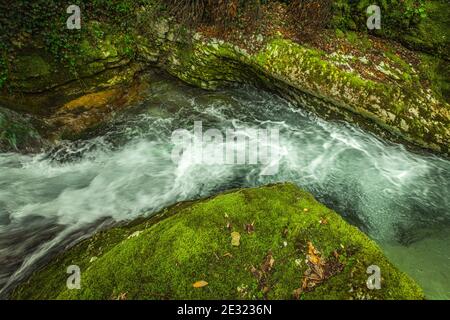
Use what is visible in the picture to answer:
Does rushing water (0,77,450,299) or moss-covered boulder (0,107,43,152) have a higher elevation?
moss-covered boulder (0,107,43,152)

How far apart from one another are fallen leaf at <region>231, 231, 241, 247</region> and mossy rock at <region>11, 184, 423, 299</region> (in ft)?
0.10

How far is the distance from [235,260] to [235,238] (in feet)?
0.75

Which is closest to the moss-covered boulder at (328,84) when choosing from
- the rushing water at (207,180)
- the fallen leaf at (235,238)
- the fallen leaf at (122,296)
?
the rushing water at (207,180)

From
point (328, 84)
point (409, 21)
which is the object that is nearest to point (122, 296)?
point (328, 84)

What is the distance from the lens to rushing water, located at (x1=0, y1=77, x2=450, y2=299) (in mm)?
4570

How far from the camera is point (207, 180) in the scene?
5879 mm

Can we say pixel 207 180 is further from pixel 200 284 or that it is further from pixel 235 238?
pixel 200 284

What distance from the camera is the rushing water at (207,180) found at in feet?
15.0

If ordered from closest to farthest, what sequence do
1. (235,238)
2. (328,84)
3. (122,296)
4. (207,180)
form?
(122,296) → (235,238) → (207,180) → (328,84)

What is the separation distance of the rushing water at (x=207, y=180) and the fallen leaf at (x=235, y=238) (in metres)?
2.61

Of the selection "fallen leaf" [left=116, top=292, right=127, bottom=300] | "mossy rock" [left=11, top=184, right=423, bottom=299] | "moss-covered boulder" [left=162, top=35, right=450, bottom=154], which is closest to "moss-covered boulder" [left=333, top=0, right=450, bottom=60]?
"moss-covered boulder" [left=162, top=35, right=450, bottom=154]

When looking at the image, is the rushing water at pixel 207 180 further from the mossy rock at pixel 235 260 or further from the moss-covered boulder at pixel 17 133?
the mossy rock at pixel 235 260

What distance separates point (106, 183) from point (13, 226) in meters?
1.60

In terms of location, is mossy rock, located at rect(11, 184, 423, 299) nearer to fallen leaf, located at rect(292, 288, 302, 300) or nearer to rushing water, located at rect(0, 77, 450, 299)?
fallen leaf, located at rect(292, 288, 302, 300)
